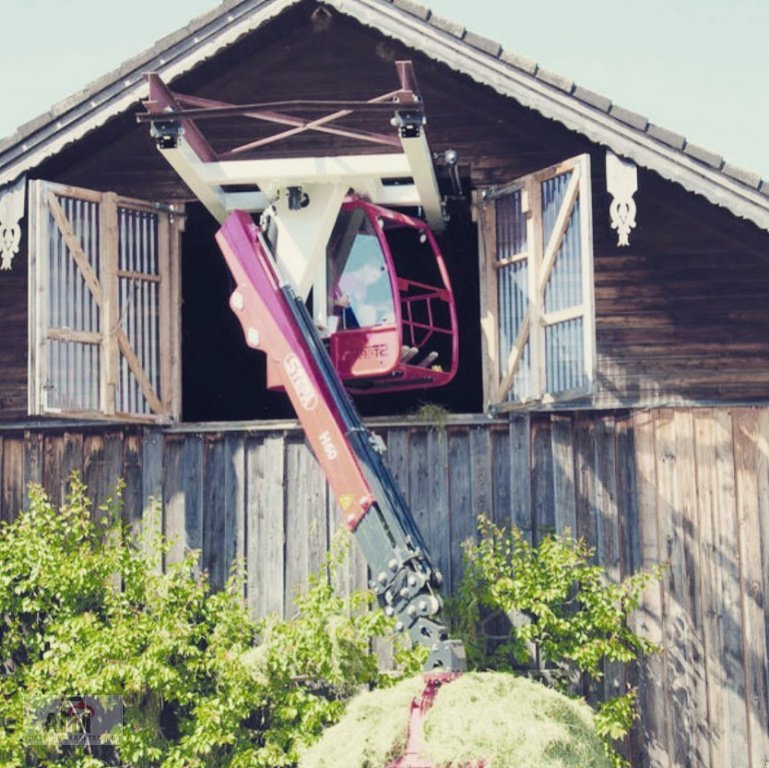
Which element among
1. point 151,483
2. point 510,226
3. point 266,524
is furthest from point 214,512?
point 510,226

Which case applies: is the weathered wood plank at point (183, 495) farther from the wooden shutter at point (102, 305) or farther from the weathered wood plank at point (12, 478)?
the weathered wood plank at point (12, 478)

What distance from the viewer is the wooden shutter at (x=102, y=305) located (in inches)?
717

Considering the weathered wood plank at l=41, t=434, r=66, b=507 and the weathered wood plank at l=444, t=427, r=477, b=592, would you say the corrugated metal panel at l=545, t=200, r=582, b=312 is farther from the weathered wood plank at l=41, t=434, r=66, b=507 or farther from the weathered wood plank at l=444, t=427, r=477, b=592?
the weathered wood plank at l=41, t=434, r=66, b=507

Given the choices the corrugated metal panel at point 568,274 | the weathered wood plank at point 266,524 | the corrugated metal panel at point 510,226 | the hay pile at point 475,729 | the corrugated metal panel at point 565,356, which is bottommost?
the hay pile at point 475,729

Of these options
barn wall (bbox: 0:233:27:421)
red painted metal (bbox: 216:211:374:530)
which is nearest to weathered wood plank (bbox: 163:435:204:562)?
red painted metal (bbox: 216:211:374:530)

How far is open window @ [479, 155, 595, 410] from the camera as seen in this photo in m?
17.9

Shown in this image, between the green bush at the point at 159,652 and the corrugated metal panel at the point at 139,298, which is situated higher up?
the corrugated metal panel at the point at 139,298

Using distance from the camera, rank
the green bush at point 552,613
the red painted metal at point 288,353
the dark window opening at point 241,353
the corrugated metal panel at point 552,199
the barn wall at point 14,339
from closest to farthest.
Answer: the red painted metal at point 288,353, the green bush at point 552,613, the corrugated metal panel at point 552,199, the barn wall at point 14,339, the dark window opening at point 241,353

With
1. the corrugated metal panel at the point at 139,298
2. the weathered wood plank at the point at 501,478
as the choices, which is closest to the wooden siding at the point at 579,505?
the weathered wood plank at the point at 501,478

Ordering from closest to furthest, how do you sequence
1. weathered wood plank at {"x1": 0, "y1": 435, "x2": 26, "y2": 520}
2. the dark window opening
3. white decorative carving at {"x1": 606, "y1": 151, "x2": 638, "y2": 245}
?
white decorative carving at {"x1": 606, "y1": 151, "x2": 638, "y2": 245}, weathered wood plank at {"x1": 0, "y1": 435, "x2": 26, "y2": 520}, the dark window opening

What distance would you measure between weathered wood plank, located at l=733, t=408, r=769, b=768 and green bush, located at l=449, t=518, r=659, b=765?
90 cm

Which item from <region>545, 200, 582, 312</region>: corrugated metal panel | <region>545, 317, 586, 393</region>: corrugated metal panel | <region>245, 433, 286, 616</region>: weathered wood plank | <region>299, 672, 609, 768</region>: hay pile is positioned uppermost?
<region>545, 200, 582, 312</region>: corrugated metal panel

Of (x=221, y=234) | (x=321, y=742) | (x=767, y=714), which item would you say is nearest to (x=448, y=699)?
(x=321, y=742)

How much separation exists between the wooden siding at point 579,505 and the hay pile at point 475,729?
105 inches
